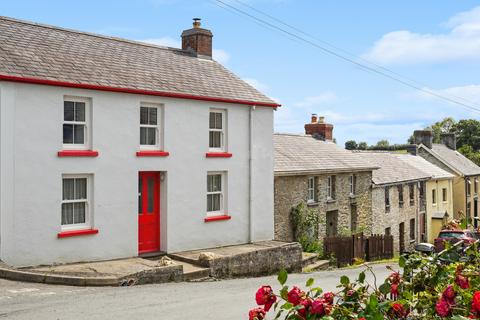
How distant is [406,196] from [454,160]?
52.4 feet

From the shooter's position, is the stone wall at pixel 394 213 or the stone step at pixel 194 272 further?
the stone wall at pixel 394 213

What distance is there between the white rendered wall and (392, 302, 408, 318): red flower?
11.1 metres

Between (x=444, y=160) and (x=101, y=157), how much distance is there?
37.7m

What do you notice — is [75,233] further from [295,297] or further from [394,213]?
[394,213]

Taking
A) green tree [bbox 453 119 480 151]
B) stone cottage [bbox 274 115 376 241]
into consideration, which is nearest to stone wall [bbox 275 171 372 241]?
stone cottage [bbox 274 115 376 241]

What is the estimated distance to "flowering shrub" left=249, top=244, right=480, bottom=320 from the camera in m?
3.84

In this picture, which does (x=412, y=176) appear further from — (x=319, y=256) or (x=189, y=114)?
(x=189, y=114)

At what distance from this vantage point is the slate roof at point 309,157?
2325 centimetres

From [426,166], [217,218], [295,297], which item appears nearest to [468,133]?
[426,166]

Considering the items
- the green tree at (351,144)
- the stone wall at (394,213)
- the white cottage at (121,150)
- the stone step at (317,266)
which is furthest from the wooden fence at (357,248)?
the green tree at (351,144)

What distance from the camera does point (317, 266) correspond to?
20.6 meters

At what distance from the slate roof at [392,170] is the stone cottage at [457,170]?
21.5 ft

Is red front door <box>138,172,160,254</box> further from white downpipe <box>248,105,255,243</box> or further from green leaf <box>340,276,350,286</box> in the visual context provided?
green leaf <box>340,276,350,286</box>

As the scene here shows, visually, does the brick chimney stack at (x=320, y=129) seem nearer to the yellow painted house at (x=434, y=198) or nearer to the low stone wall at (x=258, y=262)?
the yellow painted house at (x=434, y=198)
